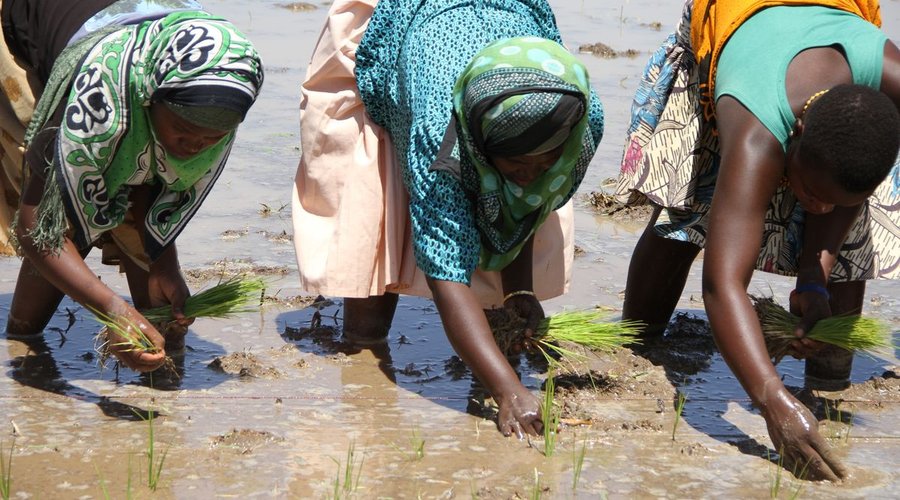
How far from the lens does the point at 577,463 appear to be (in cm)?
356

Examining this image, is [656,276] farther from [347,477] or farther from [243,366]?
[347,477]

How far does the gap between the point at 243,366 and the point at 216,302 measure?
0.31 meters

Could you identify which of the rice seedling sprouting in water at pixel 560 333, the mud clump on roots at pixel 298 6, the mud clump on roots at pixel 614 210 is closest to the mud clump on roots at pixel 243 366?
the rice seedling sprouting in water at pixel 560 333

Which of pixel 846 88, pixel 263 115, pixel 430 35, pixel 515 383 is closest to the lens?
pixel 846 88

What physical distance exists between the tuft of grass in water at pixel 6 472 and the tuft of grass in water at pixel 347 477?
0.83 m

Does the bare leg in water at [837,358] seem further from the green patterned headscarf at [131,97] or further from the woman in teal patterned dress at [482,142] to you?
the green patterned headscarf at [131,97]

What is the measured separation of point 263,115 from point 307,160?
130 inches

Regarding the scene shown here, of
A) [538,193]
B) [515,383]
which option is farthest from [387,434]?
[538,193]

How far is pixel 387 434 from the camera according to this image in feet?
12.4

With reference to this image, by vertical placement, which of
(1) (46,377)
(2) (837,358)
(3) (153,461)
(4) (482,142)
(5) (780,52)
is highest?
(5) (780,52)

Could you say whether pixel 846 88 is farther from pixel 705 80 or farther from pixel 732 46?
pixel 705 80

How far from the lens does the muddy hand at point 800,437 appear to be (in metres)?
3.39

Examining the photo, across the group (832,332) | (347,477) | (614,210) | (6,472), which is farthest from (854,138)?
(614,210)

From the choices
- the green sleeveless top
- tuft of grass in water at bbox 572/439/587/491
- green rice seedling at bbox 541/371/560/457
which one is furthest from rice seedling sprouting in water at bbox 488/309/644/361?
the green sleeveless top
